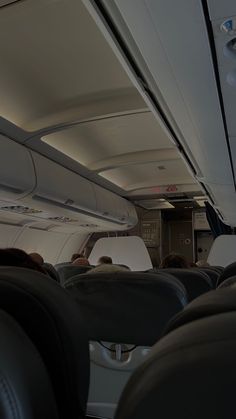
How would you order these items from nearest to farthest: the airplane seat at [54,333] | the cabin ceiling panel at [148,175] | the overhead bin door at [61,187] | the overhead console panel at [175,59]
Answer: the airplane seat at [54,333] → the overhead console panel at [175,59] → the overhead bin door at [61,187] → the cabin ceiling panel at [148,175]

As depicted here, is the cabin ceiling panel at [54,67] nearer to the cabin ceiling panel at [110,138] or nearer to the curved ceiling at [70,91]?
the curved ceiling at [70,91]

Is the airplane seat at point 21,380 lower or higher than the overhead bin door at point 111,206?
lower

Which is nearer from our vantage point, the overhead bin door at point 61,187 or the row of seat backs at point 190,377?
the row of seat backs at point 190,377

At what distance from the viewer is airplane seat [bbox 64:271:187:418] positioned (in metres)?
2.39

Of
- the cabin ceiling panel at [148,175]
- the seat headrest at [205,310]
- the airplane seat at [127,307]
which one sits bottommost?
the airplane seat at [127,307]

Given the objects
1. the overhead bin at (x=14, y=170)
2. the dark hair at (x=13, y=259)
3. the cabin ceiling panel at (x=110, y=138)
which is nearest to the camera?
the dark hair at (x=13, y=259)

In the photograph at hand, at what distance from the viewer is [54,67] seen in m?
3.22

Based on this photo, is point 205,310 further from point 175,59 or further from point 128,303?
point 128,303

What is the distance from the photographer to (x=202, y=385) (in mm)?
521

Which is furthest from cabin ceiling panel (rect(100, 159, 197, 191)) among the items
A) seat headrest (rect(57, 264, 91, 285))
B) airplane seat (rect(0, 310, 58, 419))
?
airplane seat (rect(0, 310, 58, 419))

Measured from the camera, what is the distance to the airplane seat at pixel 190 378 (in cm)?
51

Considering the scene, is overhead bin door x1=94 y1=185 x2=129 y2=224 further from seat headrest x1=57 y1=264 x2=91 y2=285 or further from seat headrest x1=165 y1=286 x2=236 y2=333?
seat headrest x1=165 y1=286 x2=236 y2=333

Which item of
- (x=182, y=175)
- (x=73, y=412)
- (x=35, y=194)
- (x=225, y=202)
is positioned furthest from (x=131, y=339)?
(x=182, y=175)

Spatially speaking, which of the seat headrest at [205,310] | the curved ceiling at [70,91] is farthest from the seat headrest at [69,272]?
the seat headrest at [205,310]
